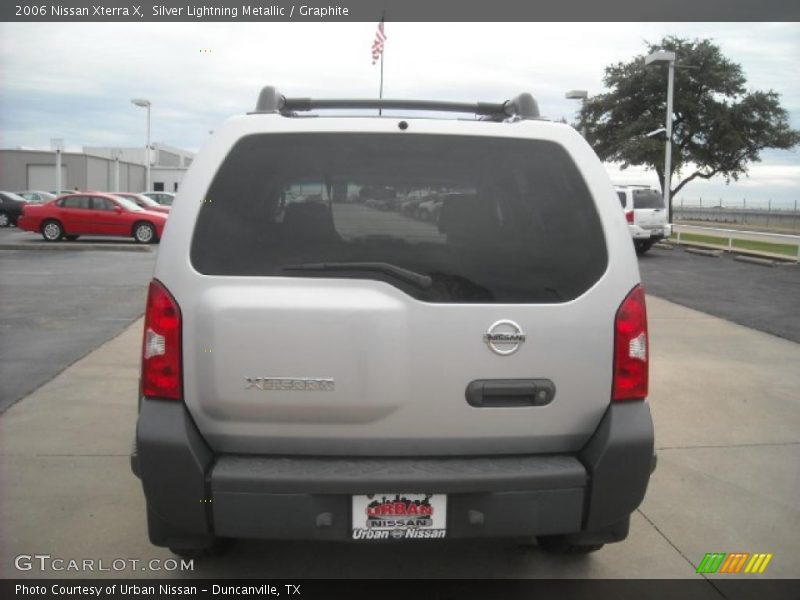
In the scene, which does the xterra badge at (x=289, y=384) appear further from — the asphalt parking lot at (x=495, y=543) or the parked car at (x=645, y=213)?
the parked car at (x=645, y=213)

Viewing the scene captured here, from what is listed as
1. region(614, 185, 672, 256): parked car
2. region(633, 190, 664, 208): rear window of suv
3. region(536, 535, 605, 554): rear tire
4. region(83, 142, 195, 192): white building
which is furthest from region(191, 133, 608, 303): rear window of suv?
region(83, 142, 195, 192): white building

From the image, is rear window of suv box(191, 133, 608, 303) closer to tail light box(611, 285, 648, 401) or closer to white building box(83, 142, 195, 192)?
tail light box(611, 285, 648, 401)

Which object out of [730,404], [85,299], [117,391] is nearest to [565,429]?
[730,404]

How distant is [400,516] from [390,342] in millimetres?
603

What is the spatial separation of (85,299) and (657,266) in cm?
1269

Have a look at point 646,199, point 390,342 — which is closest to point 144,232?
point 646,199

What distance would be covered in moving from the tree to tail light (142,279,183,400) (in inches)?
1657

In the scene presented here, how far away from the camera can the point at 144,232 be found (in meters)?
22.3

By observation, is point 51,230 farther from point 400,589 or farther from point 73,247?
point 400,589

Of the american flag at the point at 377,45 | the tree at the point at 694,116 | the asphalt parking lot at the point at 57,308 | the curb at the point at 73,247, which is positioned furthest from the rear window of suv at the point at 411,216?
the tree at the point at 694,116

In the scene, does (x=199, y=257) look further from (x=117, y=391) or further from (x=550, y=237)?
(x=117, y=391)

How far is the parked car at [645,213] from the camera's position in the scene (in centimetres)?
2036

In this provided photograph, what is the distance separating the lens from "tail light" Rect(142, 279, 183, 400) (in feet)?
8.47

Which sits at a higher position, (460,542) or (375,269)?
(375,269)
